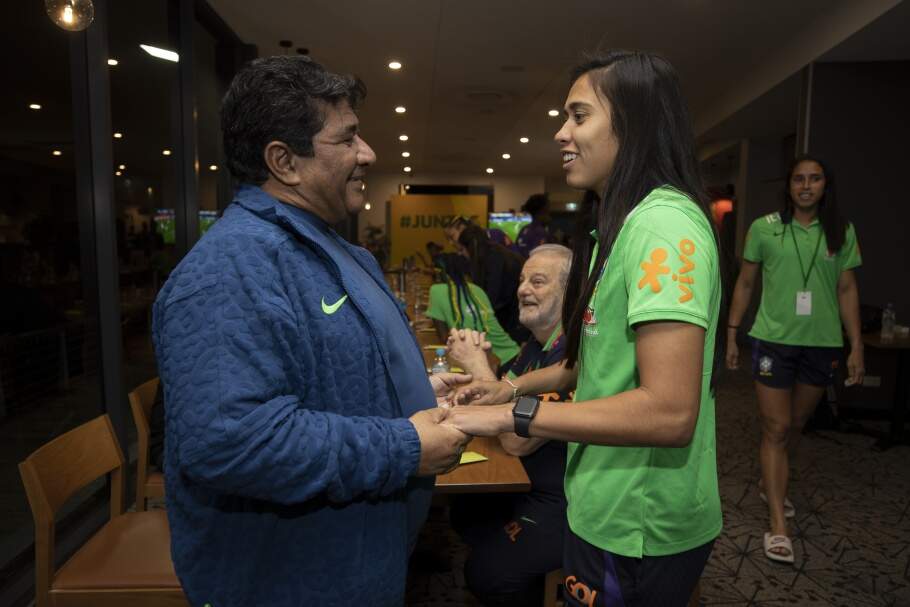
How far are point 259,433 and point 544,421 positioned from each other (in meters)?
0.47

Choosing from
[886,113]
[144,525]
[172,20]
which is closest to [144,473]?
[144,525]

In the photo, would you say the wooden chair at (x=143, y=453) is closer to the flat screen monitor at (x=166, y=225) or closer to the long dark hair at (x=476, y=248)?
the long dark hair at (x=476, y=248)

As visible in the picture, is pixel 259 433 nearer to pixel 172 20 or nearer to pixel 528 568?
pixel 528 568

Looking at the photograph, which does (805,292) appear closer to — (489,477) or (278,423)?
(489,477)

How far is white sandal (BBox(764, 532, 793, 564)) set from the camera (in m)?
2.85

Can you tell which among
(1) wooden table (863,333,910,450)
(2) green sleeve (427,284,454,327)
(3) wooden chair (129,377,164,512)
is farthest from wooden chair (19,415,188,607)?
(1) wooden table (863,333,910,450)

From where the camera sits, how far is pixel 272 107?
1.02 m

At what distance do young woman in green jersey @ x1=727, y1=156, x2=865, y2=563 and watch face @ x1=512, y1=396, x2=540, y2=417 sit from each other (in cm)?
237

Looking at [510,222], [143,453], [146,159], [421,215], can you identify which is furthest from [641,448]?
Result: [510,222]

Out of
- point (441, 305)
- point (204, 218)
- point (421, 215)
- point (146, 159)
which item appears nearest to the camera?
point (441, 305)

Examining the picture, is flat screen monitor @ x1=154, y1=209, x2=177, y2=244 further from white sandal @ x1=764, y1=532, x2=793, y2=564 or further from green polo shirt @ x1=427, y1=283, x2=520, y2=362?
white sandal @ x1=764, y1=532, x2=793, y2=564

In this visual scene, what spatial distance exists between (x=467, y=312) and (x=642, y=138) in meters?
2.65

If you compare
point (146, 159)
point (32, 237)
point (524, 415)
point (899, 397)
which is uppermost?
point (146, 159)

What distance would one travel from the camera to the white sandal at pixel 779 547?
285 centimetres
